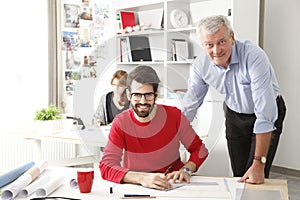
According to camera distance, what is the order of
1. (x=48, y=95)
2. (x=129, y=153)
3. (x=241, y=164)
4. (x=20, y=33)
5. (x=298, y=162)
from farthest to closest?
(x=48, y=95)
(x=20, y=33)
(x=298, y=162)
(x=241, y=164)
(x=129, y=153)

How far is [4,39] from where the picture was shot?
432 centimetres

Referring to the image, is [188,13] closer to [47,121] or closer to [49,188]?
[47,121]

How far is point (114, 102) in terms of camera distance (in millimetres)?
1807

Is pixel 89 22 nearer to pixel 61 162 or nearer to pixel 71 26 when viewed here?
pixel 71 26

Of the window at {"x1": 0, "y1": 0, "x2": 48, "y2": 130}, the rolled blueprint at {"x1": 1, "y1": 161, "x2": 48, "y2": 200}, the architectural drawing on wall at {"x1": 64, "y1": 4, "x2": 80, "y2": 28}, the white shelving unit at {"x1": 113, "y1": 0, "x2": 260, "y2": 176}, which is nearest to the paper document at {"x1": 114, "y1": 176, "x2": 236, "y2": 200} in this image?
the white shelving unit at {"x1": 113, "y1": 0, "x2": 260, "y2": 176}

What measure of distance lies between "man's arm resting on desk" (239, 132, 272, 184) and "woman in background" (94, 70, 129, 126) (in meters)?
0.54

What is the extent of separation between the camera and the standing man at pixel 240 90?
177cm

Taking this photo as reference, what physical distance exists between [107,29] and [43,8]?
71cm

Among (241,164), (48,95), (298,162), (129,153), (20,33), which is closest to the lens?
(129,153)

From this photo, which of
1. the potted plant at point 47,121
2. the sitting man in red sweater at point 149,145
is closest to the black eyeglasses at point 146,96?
the sitting man in red sweater at point 149,145

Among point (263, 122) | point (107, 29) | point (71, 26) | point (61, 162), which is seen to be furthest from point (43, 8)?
point (263, 122)

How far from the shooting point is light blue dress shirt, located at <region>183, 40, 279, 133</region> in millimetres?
1868

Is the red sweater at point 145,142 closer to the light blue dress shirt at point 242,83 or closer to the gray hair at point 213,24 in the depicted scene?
the light blue dress shirt at point 242,83

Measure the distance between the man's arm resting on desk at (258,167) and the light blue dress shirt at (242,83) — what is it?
0.11 ft
